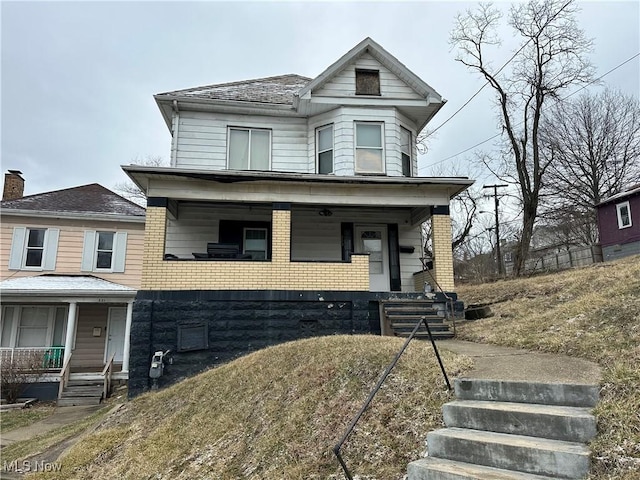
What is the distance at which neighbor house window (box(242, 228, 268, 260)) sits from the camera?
38.7 feet

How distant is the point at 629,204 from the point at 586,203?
7231mm

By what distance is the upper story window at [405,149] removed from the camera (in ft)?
40.1

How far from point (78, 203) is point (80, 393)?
7.36 metres

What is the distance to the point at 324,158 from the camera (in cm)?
1193

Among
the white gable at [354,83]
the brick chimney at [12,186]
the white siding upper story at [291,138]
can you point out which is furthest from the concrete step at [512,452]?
the brick chimney at [12,186]

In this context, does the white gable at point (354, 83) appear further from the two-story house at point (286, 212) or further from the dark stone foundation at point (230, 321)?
the dark stone foundation at point (230, 321)

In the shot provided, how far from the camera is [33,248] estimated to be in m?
14.9

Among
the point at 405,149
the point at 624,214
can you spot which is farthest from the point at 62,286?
the point at 624,214

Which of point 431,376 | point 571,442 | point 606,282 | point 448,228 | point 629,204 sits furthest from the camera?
point 629,204

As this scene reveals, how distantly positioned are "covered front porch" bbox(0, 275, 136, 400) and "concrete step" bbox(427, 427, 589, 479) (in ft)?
39.5

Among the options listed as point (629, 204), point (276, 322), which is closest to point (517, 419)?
point (276, 322)

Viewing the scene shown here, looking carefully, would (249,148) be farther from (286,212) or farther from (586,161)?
(586,161)

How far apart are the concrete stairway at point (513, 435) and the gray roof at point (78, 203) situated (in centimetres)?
1464

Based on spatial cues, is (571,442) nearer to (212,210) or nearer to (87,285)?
(212,210)
